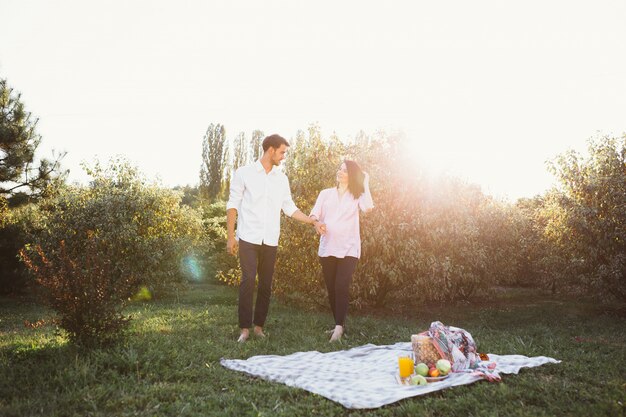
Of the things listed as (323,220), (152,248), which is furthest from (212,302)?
(323,220)

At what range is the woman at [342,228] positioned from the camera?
19.9ft

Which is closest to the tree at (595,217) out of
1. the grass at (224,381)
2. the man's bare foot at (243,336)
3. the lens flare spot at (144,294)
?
the grass at (224,381)

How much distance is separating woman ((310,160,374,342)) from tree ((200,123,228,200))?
90.9 ft

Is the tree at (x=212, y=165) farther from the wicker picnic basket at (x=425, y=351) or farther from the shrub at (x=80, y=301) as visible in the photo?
the wicker picnic basket at (x=425, y=351)

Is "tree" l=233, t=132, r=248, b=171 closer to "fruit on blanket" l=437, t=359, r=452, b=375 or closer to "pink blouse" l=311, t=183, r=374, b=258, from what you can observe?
"pink blouse" l=311, t=183, r=374, b=258

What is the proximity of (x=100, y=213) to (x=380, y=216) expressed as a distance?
8.23m

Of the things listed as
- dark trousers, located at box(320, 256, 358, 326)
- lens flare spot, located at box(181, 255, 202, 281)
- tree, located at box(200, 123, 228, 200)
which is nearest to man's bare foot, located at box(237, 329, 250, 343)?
dark trousers, located at box(320, 256, 358, 326)

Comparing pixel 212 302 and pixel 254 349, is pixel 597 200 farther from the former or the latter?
pixel 212 302

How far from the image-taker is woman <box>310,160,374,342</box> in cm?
606

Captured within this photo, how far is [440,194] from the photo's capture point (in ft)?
30.2

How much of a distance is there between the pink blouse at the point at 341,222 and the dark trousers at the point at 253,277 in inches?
33.3

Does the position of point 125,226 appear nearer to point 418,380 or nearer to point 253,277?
point 253,277

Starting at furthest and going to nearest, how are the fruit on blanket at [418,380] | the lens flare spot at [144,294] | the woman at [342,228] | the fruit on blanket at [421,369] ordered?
the lens flare spot at [144,294] → the woman at [342,228] → the fruit on blanket at [421,369] → the fruit on blanket at [418,380]

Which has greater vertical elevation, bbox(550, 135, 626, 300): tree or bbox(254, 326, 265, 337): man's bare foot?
bbox(550, 135, 626, 300): tree
